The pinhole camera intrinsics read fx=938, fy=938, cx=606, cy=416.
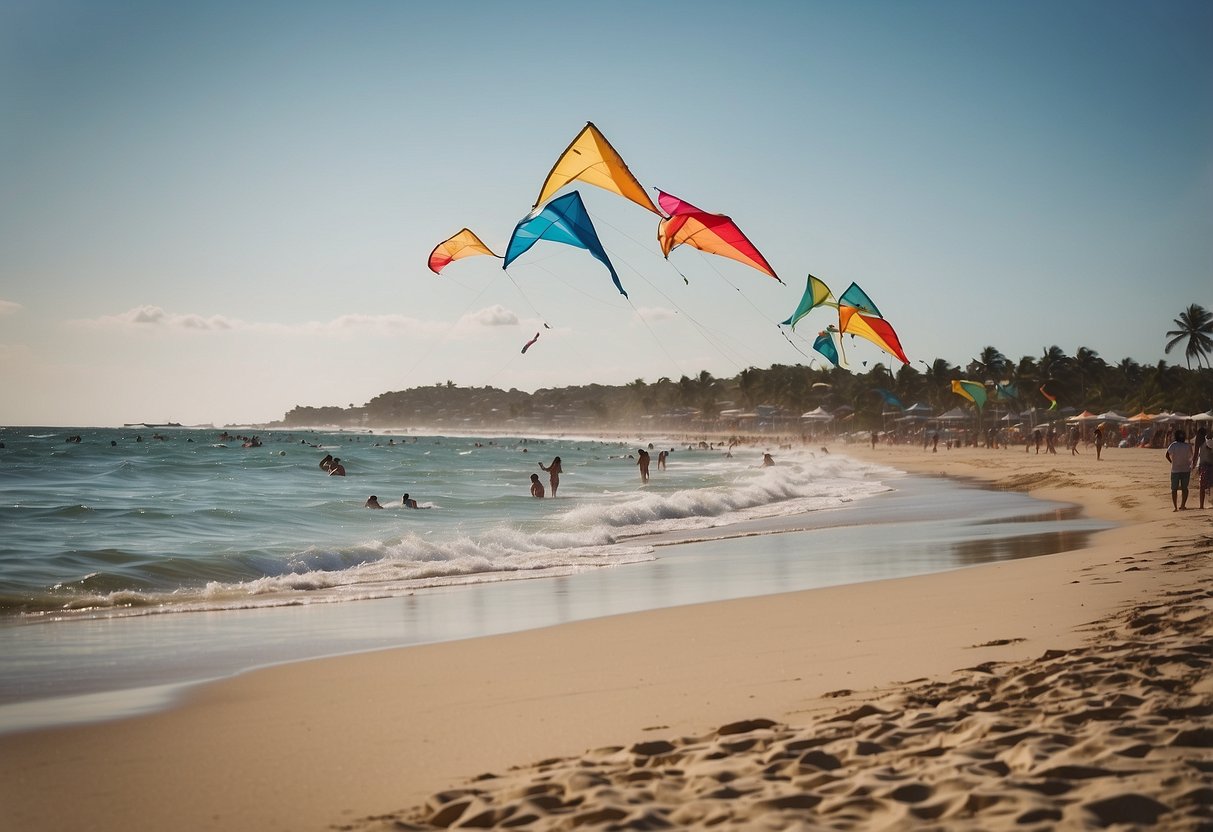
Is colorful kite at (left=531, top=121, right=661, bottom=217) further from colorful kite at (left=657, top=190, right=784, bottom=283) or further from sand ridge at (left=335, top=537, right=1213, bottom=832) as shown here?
sand ridge at (left=335, top=537, right=1213, bottom=832)

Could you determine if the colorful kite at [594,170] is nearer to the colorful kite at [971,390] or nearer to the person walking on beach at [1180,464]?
the person walking on beach at [1180,464]

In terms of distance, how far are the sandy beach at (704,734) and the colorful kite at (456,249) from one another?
9985mm

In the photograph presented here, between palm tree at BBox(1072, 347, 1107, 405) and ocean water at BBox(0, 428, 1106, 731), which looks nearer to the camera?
ocean water at BBox(0, 428, 1106, 731)

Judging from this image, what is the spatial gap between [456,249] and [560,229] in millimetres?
3187

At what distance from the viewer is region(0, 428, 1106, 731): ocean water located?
23.4 ft

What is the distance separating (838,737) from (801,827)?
1.02 metres

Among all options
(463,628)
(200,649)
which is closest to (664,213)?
(463,628)

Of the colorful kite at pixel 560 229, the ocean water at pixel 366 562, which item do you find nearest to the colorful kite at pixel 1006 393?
the ocean water at pixel 366 562

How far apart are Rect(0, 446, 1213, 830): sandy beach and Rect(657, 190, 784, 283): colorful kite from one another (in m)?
8.33

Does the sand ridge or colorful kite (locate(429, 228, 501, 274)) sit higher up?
colorful kite (locate(429, 228, 501, 274))

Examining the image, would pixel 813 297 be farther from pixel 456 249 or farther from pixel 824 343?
pixel 456 249

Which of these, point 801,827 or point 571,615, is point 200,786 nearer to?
point 801,827

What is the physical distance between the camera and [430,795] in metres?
3.53

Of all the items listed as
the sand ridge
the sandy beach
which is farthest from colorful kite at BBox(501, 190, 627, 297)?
the sand ridge
